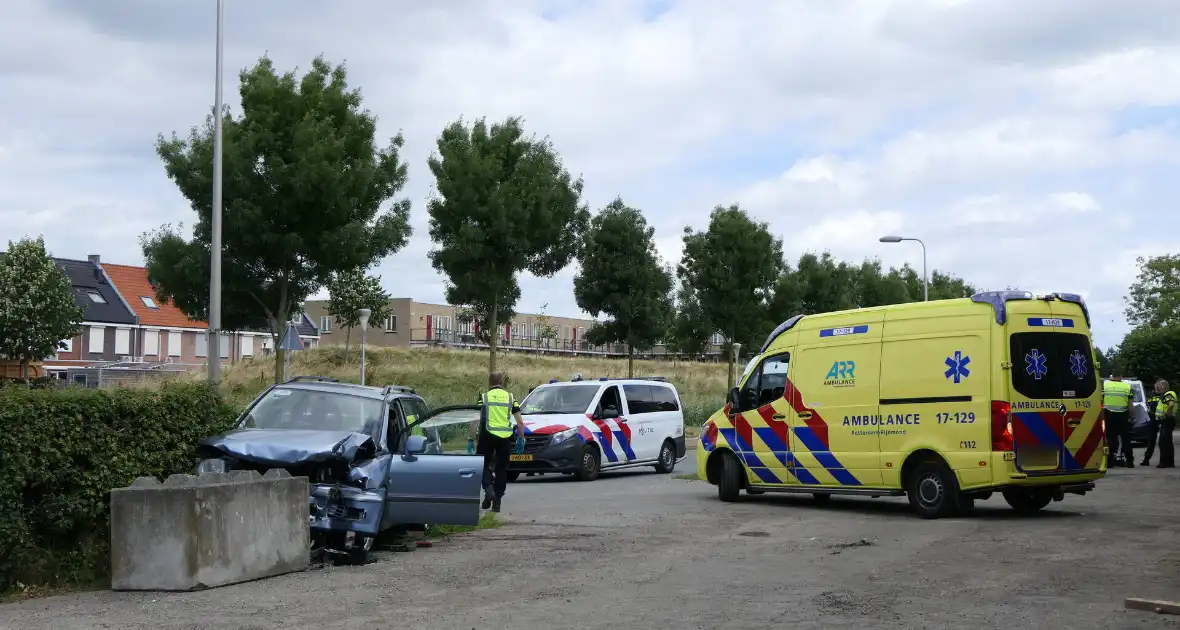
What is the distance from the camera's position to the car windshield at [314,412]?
12.1 metres

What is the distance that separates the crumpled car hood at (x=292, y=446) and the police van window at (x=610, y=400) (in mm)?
11259

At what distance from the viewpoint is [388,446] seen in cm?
1214

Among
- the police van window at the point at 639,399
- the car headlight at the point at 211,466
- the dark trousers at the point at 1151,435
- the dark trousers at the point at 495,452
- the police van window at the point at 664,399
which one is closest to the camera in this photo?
the car headlight at the point at 211,466

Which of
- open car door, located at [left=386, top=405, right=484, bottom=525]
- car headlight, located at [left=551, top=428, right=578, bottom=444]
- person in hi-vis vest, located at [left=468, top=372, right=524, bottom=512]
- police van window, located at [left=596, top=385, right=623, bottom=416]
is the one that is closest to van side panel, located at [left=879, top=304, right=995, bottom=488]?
person in hi-vis vest, located at [left=468, top=372, right=524, bottom=512]

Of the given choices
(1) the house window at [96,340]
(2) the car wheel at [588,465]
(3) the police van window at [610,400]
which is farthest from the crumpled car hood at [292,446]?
(1) the house window at [96,340]

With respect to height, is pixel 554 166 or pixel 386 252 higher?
pixel 554 166

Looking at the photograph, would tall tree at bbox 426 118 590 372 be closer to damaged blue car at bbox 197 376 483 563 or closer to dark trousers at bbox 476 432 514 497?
dark trousers at bbox 476 432 514 497

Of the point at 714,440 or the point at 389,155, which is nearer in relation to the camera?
the point at 714,440

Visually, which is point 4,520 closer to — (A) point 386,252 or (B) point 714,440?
(B) point 714,440

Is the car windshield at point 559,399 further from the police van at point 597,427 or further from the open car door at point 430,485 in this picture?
the open car door at point 430,485

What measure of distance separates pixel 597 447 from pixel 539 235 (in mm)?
15365

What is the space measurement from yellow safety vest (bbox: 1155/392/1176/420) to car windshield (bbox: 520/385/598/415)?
37.5 ft

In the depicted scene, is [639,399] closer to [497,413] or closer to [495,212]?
[497,413]

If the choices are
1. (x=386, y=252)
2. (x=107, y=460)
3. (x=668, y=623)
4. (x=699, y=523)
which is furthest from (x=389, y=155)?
(x=668, y=623)
